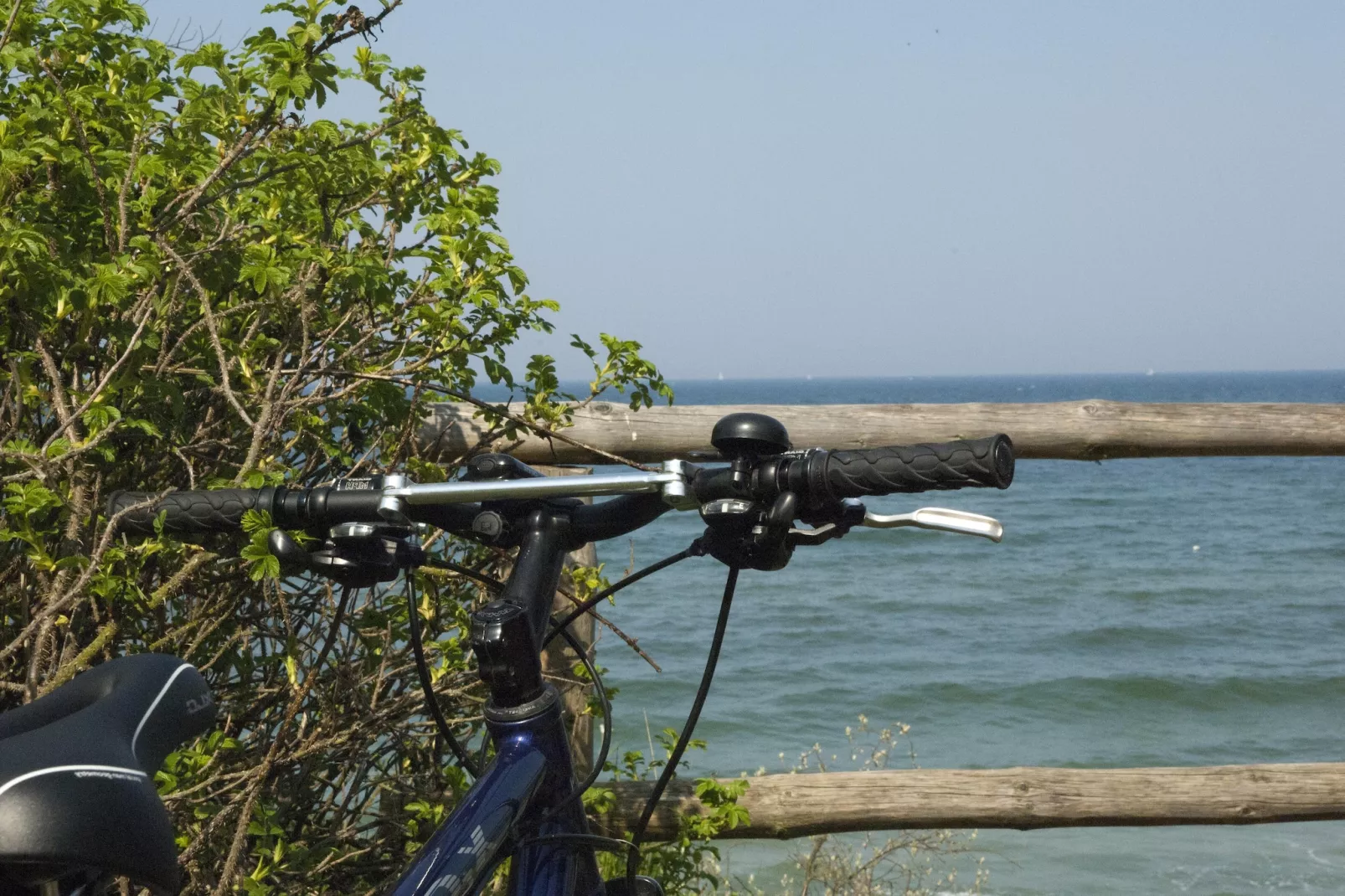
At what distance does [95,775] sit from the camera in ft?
2.56

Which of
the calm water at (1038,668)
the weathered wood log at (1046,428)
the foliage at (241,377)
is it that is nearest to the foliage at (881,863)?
the calm water at (1038,668)

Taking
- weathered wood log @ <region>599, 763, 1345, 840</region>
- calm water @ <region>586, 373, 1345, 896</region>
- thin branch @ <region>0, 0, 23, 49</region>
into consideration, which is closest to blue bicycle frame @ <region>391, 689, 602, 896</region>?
thin branch @ <region>0, 0, 23, 49</region>

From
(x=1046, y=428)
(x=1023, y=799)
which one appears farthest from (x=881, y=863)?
(x=1046, y=428)

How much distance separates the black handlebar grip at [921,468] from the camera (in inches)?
43.1

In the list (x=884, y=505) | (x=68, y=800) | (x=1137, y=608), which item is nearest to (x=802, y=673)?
(x=884, y=505)

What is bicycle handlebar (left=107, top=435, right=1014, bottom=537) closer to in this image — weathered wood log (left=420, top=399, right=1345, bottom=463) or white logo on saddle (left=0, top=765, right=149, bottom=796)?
white logo on saddle (left=0, top=765, right=149, bottom=796)

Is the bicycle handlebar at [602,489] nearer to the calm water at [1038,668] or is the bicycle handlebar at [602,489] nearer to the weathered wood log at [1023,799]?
the weathered wood log at [1023,799]

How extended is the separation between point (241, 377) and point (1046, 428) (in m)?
1.74

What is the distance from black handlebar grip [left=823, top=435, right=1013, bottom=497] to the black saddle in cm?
59

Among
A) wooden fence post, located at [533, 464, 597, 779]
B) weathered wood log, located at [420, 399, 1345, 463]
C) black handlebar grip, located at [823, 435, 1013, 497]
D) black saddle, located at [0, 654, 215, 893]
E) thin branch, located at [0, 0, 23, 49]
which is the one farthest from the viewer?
weathered wood log, located at [420, 399, 1345, 463]

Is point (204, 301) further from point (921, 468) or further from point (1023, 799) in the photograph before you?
point (1023, 799)

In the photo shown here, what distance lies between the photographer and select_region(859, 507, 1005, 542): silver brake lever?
1.12 meters

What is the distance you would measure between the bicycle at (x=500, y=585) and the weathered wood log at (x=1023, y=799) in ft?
4.38

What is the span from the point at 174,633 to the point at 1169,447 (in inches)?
83.5
